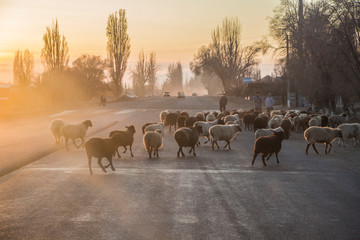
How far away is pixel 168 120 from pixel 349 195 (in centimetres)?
1469

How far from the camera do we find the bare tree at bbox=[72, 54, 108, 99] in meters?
68.7

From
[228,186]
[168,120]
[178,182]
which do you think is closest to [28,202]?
[178,182]

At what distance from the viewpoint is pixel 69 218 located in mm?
6832

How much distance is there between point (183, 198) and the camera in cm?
809

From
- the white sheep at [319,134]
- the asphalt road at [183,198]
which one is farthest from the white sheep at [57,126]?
the white sheep at [319,134]

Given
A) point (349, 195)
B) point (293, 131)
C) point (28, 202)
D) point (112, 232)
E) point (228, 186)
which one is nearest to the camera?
point (112, 232)

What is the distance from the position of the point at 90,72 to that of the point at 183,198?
65.1 metres

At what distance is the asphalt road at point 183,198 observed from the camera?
6242mm

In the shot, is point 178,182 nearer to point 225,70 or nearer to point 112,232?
point 112,232

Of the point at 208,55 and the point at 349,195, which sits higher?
the point at 208,55

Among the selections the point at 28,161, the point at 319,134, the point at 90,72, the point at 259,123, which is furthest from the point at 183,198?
the point at 90,72

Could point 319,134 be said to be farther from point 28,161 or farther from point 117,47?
point 117,47

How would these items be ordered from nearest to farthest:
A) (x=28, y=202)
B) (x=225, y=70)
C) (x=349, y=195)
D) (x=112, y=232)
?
1. (x=112, y=232)
2. (x=28, y=202)
3. (x=349, y=195)
4. (x=225, y=70)

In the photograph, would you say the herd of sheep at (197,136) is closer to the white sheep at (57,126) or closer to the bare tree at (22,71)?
the white sheep at (57,126)
